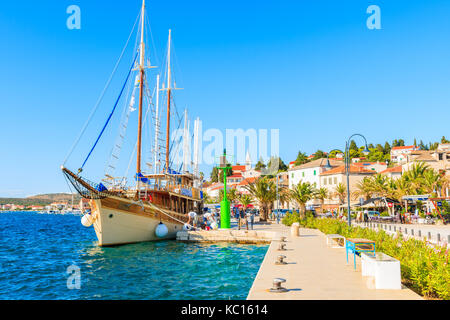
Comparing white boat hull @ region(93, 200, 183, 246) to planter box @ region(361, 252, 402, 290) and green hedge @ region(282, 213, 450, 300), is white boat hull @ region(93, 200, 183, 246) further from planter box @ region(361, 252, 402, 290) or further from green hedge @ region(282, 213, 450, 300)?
planter box @ region(361, 252, 402, 290)

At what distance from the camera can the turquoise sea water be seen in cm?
1326

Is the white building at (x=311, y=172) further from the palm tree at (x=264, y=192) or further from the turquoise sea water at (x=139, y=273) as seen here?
the turquoise sea water at (x=139, y=273)

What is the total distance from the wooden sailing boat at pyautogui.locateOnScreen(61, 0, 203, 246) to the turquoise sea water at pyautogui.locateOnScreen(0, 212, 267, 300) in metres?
1.79

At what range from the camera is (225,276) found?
15938 mm

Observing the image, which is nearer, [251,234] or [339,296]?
[339,296]

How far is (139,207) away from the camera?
28359 mm

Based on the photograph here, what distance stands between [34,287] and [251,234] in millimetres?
17296

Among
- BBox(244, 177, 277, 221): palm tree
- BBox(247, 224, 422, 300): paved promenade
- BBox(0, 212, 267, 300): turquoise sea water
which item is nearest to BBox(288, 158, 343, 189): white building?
BBox(244, 177, 277, 221): palm tree

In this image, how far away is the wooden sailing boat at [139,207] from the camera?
85.4ft

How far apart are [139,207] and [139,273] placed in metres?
12.0
